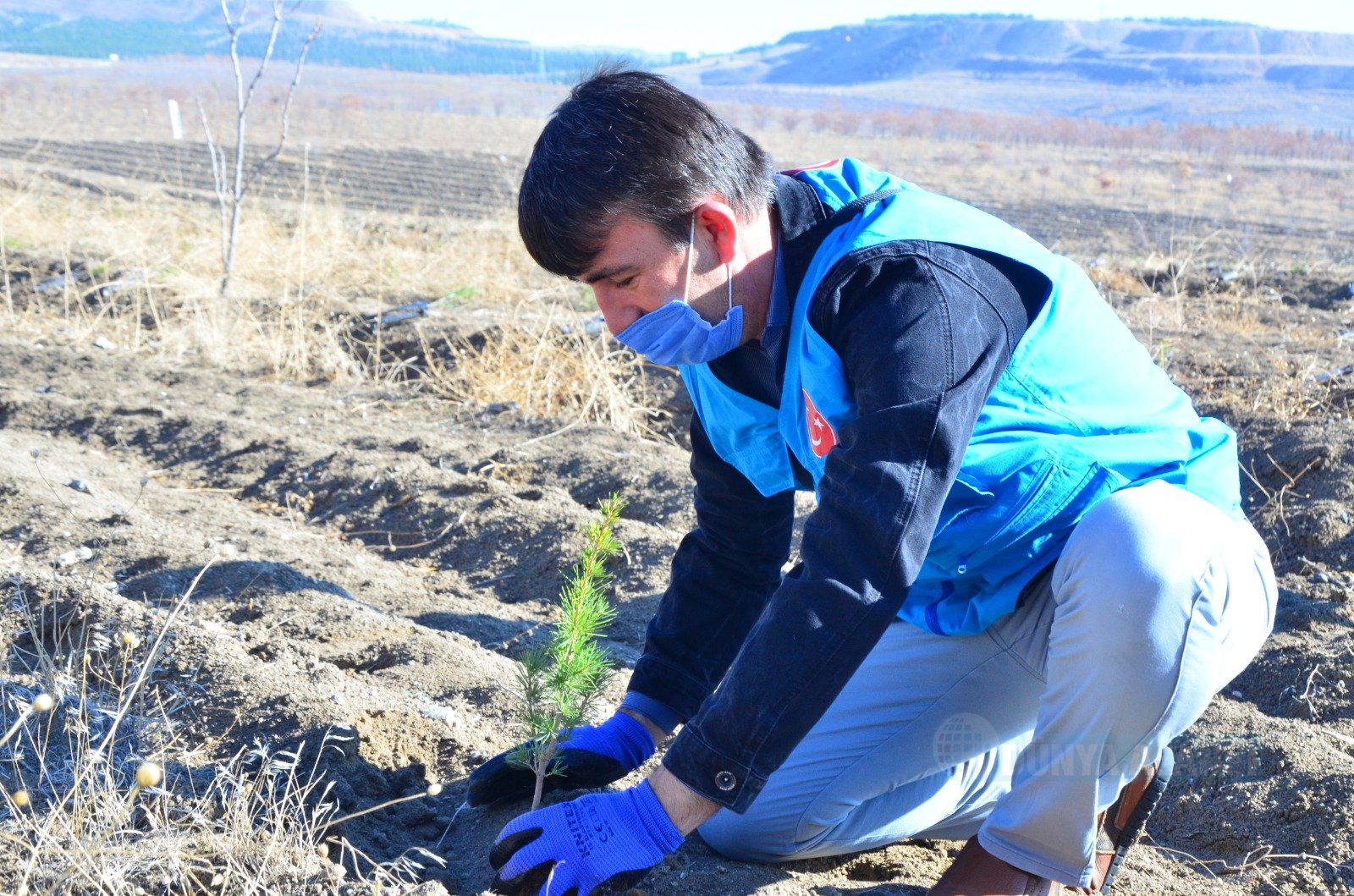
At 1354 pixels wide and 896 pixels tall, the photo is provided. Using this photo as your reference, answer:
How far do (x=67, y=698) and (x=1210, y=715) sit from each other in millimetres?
2580

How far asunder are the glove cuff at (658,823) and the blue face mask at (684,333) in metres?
0.70

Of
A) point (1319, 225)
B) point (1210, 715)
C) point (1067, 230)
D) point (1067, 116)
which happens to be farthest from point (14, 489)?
point (1067, 116)

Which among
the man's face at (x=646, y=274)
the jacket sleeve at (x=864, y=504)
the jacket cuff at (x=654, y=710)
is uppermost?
the man's face at (x=646, y=274)

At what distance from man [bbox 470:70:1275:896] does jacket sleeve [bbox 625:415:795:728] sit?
0.15m

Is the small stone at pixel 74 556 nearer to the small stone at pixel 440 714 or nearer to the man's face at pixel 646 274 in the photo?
the small stone at pixel 440 714

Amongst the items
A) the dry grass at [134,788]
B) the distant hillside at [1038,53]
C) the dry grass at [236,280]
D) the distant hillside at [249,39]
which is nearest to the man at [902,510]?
the dry grass at [134,788]

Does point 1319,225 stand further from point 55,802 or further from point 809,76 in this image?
point 809,76

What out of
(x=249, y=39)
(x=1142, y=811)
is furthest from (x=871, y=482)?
(x=249, y=39)

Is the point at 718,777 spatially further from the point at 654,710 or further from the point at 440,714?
the point at 440,714

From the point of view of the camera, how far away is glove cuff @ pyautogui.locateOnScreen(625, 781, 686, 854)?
71.4 inches

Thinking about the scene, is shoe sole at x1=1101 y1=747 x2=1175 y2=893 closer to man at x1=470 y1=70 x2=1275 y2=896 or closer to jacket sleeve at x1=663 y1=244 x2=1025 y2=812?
man at x1=470 y1=70 x2=1275 y2=896

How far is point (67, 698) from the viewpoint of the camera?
2.46 metres

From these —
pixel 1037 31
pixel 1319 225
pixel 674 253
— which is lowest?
pixel 1319 225

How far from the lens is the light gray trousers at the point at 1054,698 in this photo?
1.84 metres
